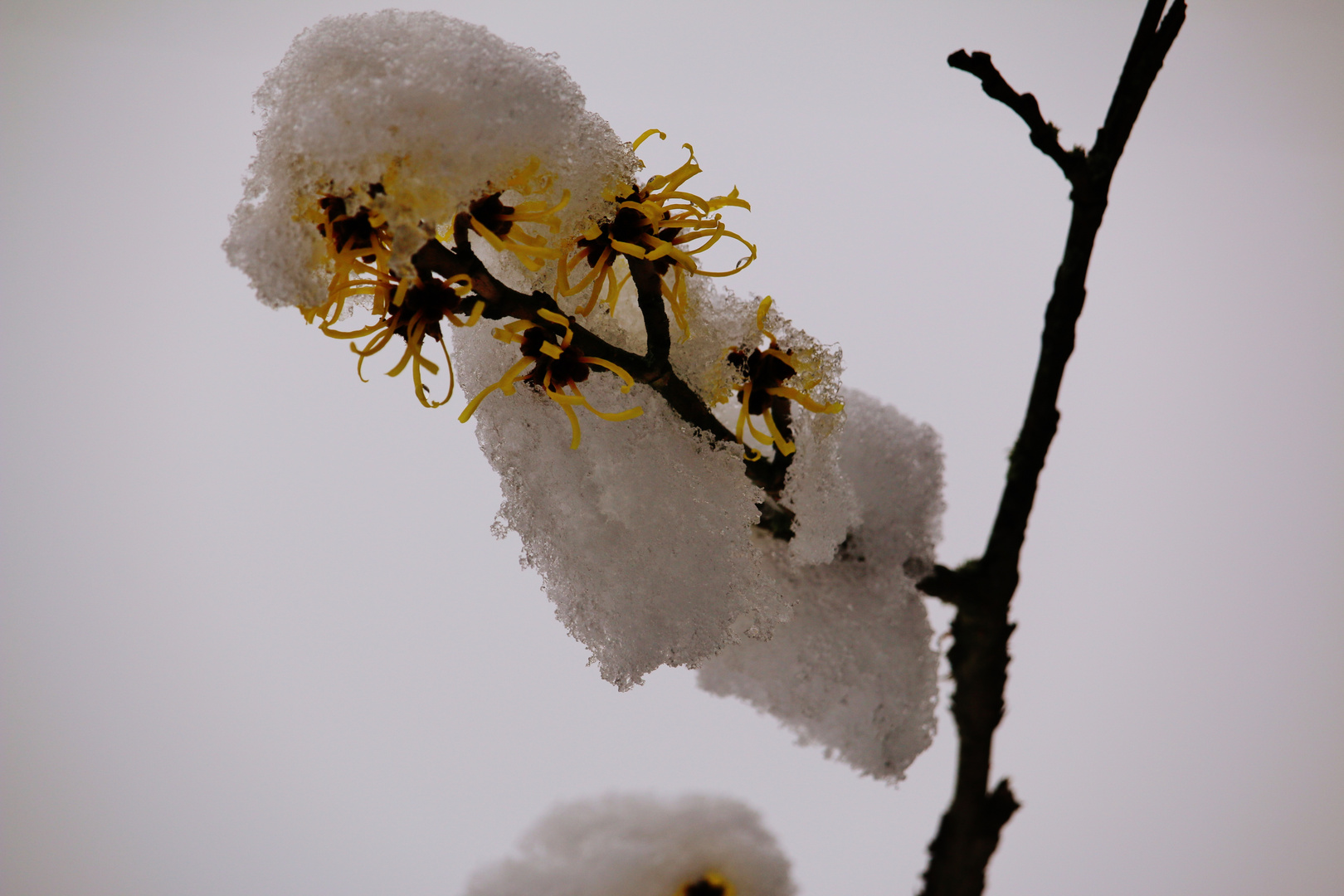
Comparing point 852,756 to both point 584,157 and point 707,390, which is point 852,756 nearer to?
point 707,390

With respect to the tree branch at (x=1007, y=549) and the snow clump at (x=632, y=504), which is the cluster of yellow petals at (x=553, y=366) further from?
the tree branch at (x=1007, y=549)

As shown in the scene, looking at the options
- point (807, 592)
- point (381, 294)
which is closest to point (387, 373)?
point (381, 294)

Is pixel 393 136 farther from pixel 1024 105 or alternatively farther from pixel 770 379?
pixel 1024 105

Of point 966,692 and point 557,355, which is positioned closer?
point 557,355

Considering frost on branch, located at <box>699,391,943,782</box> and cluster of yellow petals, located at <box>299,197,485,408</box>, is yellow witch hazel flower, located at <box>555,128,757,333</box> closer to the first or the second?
cluster of yellow petals, located at <box>299,197,485,408</box>

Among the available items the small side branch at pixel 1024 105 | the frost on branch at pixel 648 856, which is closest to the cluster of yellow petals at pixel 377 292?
the small side branch at pixel 1024 105

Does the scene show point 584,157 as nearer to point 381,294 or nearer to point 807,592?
point 381,294

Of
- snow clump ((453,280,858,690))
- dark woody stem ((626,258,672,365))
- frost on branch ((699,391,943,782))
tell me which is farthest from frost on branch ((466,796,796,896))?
dark woody stem ((626,258,672,365))

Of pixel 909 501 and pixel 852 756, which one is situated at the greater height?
pixel 909 501
